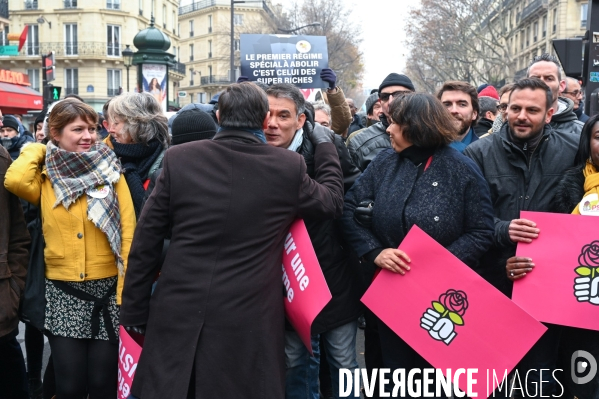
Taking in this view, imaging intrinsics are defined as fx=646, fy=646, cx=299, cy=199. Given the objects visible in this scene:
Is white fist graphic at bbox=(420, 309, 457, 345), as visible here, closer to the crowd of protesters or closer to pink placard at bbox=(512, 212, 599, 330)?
the crowd of protesters

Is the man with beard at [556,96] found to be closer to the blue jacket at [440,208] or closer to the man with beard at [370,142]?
the man with beard at [370,142]

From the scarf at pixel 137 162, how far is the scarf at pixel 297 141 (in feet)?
2.92

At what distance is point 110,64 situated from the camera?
5066 centimetres

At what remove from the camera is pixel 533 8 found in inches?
2222

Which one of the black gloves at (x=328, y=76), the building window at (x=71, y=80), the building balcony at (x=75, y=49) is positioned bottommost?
the black gloves at (x=328, y=76)

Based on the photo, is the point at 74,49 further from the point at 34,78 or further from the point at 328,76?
the point at 328,76

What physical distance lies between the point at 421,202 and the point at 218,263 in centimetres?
117

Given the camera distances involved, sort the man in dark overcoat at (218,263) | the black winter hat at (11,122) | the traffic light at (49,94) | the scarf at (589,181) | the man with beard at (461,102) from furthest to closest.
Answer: the traffic light at (49,94), the black winter hat at (11,122), the man with beard at (461,102), the scarf at (589,181), the man in dark overcoat at (218,263)

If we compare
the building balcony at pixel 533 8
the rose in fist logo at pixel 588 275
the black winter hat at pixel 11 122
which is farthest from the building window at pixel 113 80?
the rose in fist logo at pixel 588 275

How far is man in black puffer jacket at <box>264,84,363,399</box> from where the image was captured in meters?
3.74

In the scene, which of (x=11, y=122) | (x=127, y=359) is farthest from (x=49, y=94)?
(x=127, y=359)

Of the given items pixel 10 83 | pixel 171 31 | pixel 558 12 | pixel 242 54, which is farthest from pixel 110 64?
pixel 242 54

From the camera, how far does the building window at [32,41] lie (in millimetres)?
50875

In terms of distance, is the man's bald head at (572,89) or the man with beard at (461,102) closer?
the man with beard at (461,102)
